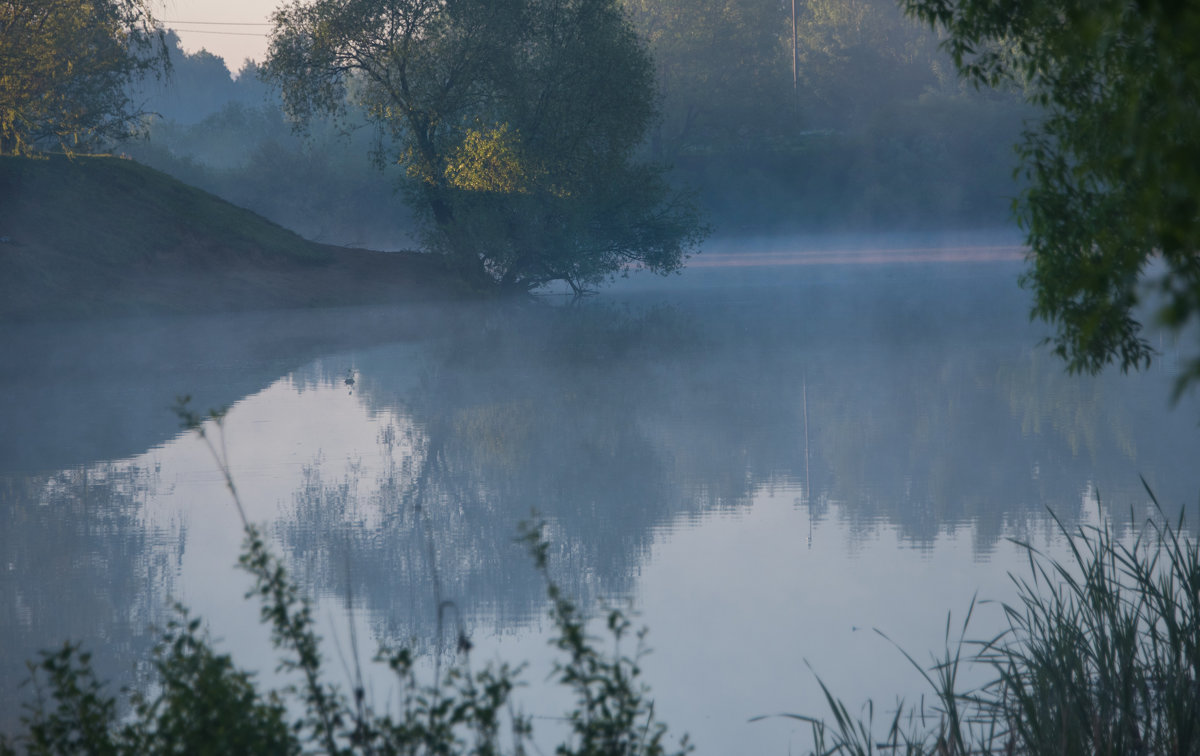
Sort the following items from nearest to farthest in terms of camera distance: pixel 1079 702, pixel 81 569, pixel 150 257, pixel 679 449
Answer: pixel 1079 702, pixel 81 569, pixel 679 449, pixel 150 257

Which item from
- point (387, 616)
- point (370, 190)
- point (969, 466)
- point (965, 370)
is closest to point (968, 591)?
point (387, 616)

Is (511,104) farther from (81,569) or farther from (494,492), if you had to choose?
(81,569)

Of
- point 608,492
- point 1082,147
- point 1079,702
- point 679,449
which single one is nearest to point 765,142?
point 679,449

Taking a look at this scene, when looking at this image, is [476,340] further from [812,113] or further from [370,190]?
[812,113]

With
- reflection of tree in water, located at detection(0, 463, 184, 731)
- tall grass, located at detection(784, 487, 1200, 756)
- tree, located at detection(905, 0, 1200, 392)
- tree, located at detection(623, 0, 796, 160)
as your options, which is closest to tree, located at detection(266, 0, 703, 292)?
reflection of tree in water, located at detection(0, 463, 184, 731)

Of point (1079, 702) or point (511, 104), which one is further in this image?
point (511, 104)

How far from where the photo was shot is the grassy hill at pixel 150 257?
2920 cm

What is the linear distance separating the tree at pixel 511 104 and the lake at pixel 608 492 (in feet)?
41.1

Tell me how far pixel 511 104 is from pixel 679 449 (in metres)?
23.5

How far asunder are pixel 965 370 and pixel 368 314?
17483mm

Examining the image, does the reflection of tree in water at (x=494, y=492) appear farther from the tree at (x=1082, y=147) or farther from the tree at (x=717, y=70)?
the tree at (x=717, y=70)

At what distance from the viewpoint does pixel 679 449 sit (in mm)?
11656

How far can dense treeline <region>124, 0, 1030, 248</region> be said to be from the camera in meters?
55.3

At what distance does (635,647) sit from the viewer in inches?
238
